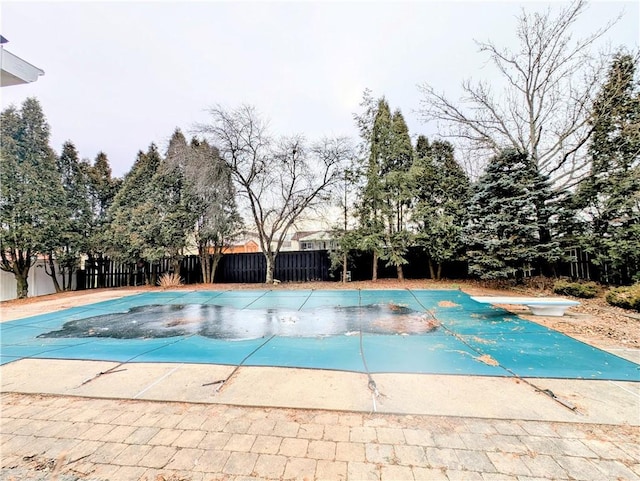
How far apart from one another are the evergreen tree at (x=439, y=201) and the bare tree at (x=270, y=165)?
10.0 feet

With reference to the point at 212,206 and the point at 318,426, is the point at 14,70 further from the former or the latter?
the point at 212,206

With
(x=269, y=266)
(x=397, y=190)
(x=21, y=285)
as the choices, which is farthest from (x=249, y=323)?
(x=21, y=285)

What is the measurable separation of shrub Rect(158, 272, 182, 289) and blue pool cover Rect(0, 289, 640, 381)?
14.2ft

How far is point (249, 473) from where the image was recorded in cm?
162

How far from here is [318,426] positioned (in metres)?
2.06

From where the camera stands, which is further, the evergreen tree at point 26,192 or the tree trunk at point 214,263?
the tree trunk at point 214,263

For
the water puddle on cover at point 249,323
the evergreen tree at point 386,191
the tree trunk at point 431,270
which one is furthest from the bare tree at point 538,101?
the water puddle on cover at point 249,323

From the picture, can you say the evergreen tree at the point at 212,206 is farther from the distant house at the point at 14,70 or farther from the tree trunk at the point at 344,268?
the distant house at the point at 14,70

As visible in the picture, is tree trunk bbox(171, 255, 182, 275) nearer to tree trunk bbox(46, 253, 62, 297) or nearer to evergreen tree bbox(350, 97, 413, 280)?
tree trunk bbox(46, 253, 62, 297)

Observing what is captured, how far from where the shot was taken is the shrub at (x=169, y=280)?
1139 cm

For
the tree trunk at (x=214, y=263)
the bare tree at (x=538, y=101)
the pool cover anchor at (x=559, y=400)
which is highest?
the bare tree at (x=538, y=101)

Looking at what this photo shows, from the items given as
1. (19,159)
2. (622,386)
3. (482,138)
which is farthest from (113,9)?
(482,138)

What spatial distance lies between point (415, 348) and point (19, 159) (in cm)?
1472

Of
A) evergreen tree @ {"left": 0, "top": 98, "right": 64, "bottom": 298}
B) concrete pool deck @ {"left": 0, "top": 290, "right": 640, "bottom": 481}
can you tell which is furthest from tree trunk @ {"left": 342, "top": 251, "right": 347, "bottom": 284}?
evergreen tree @ {"left": 0, "top": 98, "right": 64, "bottom": 298}
